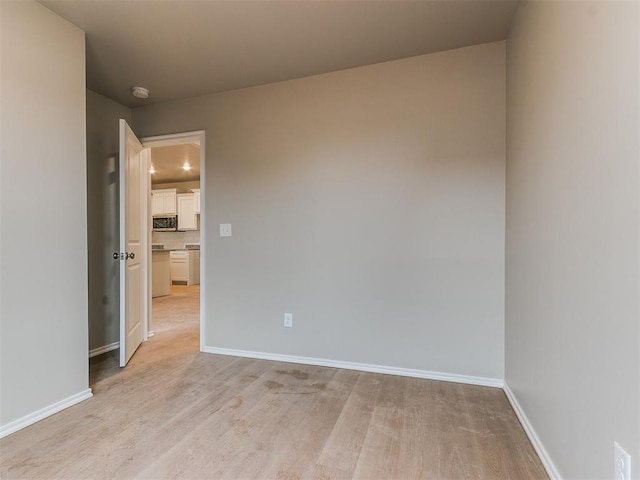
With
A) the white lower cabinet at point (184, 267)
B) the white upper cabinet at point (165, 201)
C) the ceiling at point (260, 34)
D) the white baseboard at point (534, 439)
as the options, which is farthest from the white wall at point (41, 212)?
the white upper cabinet at point (165, 201)

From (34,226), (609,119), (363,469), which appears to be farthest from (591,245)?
(34,226)

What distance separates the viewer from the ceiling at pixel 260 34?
6.26 ft

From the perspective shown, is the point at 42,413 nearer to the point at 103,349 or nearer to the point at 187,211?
the point at 103,349

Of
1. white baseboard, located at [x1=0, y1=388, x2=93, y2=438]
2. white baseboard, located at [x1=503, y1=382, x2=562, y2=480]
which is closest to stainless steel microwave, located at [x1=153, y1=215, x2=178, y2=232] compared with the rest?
white baseboard, located at [x1=0, y1=388, x2=93, y2=438]

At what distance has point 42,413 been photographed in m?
1.87

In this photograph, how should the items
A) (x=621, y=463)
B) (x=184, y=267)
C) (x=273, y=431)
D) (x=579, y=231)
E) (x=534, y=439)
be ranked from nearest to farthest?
(x=621, y=463)
(x=579, y=231)
(x=534, y=439)
(x=273, y=431)
(x=184, y=267)

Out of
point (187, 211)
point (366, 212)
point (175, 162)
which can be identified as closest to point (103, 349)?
point (366, 212)

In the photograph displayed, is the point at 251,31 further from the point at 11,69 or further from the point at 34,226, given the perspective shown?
the point at 34,226

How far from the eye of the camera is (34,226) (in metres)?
1.83

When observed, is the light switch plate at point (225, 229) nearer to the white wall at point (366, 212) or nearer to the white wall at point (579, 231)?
the white wall at point (366, 212)

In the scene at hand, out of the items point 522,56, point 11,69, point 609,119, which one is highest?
point 522,56

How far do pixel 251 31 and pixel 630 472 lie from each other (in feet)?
8.73

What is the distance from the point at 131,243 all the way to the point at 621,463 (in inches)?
127

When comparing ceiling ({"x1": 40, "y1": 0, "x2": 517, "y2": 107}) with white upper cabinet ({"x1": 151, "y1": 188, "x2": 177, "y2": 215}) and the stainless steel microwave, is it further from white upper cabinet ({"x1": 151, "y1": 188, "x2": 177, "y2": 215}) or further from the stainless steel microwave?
the stainless steel microwave
